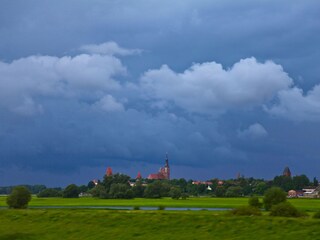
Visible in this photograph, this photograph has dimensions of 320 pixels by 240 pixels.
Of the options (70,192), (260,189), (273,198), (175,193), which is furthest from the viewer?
(260,189)

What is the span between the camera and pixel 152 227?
96.6 feet

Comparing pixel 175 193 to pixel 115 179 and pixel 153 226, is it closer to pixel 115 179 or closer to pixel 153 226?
pixel 115 179

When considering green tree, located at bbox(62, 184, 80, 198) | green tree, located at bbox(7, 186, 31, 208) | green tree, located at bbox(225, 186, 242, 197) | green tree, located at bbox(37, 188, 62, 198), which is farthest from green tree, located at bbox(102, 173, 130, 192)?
green tree, located at bbox(7, 186, 31, 208)

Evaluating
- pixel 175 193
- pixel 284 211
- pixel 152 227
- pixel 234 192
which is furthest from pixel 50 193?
pixel 152 227

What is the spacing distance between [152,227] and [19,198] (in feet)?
174

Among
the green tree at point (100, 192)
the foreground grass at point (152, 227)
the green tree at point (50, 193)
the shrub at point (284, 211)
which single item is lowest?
the foreground grass at point (152, 227)

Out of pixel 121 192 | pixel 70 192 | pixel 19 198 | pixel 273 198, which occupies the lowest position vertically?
pixel 273 198

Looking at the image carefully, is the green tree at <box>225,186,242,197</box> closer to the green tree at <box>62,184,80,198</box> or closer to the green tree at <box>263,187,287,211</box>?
the green tree at <box>62,184,80,198</box>

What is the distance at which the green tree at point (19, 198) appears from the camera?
253ft

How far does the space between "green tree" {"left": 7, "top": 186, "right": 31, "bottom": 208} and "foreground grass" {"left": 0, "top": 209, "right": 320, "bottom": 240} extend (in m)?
42.3

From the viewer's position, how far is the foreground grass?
25594 millimetres

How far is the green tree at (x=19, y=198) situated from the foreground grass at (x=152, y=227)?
42.3 m

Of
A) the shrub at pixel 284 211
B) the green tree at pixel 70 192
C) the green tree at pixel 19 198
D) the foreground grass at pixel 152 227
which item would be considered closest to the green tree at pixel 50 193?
the green tree at pixel 70 192

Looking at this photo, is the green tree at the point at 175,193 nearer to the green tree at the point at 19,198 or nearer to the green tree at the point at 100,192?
the green tree at the point at 100,192
